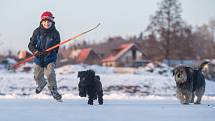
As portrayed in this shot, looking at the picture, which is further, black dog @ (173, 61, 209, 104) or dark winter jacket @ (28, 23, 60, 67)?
dark winter jacket @ (28, 23, 60, 67)

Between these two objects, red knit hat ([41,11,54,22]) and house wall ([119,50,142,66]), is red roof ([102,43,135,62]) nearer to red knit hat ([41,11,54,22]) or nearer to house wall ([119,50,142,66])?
house wall ([119,50,142,66])

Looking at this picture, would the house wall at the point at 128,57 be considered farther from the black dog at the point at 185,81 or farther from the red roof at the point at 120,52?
the black dog at the point at 185,81

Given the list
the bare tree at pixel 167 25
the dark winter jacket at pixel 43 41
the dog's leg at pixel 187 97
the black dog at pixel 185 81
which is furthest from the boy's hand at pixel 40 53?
the bare tree at pixel 167 25

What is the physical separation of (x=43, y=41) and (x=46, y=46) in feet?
0.44

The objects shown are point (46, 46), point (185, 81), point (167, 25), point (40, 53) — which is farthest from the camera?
point (167, 25)

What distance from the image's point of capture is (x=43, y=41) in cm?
1116

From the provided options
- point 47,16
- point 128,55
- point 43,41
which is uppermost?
point 128,55

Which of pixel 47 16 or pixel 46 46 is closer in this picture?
pixel 47 16

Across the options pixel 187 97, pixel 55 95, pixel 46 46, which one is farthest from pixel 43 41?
pixel 187 97

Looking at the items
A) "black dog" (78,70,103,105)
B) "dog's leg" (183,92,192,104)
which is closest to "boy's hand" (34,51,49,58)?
"black dog" (78,70,103,105)

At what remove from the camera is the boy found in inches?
433

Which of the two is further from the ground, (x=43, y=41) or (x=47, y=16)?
(x=47, y=16)

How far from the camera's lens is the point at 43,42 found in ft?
36.6

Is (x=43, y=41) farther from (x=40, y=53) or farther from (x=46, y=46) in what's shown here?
(x=40, y=53)
